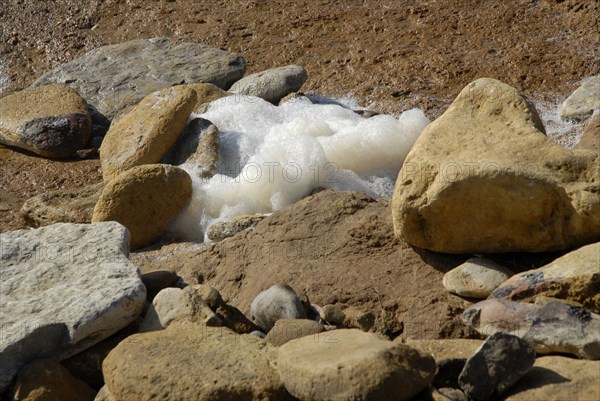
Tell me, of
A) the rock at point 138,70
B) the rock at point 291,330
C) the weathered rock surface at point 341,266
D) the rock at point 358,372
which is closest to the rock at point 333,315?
the weathered rock surface at point 341,266

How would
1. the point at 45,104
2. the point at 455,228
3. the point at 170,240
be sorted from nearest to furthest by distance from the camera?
the point at 455,228 → the point at 170,240 → the point at 45,104

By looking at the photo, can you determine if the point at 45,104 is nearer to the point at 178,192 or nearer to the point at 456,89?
the point at 178,192

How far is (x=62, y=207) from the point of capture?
7691 millimetres

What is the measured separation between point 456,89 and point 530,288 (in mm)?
4352

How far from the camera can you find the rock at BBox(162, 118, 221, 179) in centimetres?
792

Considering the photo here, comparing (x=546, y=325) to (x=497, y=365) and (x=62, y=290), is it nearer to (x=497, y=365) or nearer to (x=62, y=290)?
(x=497, y=365)

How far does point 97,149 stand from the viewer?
30.9ft

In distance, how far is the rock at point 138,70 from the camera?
9.96 m

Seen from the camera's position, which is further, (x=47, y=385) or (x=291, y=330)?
(x=291, y=330)

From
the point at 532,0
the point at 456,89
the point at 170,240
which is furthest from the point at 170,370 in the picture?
the point at 532,0

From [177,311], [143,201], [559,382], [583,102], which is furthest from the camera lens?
[583,102]

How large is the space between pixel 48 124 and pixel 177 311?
4.67 metres

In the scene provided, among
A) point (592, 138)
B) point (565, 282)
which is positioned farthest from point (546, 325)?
point (592, 138)

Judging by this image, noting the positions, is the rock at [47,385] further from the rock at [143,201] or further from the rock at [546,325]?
the rock at [143,201]
